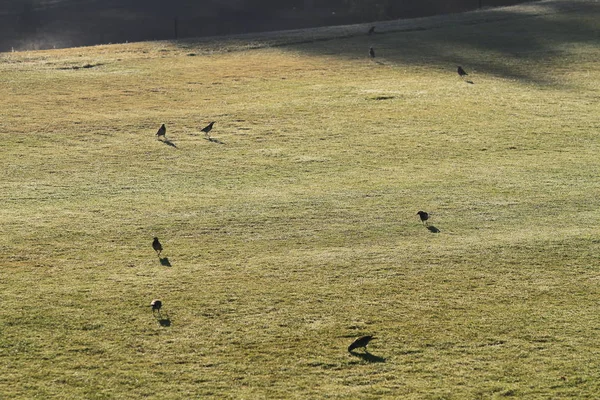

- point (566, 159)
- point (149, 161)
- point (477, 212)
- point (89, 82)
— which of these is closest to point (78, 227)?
point (149, 161)

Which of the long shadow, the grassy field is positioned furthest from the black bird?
the long shadow

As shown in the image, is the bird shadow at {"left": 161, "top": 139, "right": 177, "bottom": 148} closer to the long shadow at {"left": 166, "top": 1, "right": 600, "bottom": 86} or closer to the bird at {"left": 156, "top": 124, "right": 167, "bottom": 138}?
the bird at {"left": 156, "top": 124, "right": 167, "bottom": 138}

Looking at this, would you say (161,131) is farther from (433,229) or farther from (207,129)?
(433,229)

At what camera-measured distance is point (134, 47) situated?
218 feet

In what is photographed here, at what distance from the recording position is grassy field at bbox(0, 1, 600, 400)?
780 inches

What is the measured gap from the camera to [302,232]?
28812mm

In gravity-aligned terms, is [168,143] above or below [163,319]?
above

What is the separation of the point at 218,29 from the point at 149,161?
5702cm

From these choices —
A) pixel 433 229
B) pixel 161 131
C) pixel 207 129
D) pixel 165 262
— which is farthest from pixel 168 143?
pixel 433 229

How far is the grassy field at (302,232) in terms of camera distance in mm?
19812

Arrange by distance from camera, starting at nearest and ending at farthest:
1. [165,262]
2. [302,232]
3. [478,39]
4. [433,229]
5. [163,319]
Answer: [163,319] → [165,262] → [302,232] → [433,229] → [478,39]

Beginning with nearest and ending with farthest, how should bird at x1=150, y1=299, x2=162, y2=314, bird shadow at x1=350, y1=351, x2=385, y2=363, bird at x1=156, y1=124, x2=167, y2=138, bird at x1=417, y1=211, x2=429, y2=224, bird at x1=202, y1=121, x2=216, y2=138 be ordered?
bird shadow at x1=350, y1=351, x2=385, y2=363 < bird at x1=150, y1=299, x2=162, y2=314 < bird at x1=417, y1=211, x2=429, y2=224 < bird at x1=156, y1=124, x2=167, y2=138 < bird at x1=202, y1=121, x2=216, y2=138

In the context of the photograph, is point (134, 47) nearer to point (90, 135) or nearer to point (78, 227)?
point (90, 135)

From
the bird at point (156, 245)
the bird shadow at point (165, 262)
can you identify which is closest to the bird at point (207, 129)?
the bird at point (156, 245)
